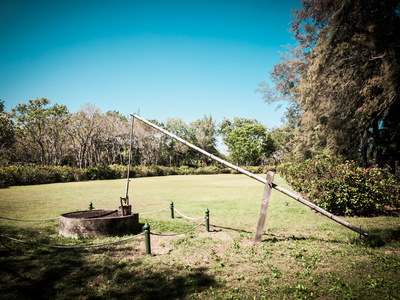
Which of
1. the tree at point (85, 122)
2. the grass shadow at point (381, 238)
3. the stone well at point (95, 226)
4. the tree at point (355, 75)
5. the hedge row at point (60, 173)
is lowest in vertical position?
the grass shadow at point (381, 238)

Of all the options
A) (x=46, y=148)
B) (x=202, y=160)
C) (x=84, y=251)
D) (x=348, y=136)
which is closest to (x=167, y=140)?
(x=202, y=160)

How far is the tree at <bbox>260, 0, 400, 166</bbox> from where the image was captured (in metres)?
8.59

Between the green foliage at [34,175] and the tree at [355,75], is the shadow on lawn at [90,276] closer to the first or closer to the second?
the tree at [355,75]

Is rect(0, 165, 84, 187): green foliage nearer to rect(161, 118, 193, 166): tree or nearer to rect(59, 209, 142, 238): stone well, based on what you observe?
rect(59, 209, 142, 238): stone well

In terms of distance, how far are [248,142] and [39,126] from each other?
5312cm

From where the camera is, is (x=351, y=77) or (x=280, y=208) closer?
(x=351, y=77)

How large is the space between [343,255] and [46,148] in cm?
5899

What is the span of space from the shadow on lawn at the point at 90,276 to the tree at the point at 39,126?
44.5 metres

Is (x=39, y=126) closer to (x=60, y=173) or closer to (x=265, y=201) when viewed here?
(x=60, y=173)

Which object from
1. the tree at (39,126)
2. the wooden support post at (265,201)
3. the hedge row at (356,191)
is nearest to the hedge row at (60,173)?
the tree at (39,126)

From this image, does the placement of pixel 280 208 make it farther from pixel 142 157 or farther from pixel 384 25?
pixel 142 157

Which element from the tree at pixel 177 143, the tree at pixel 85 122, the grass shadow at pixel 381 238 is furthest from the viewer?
the tree at pixel 177 143

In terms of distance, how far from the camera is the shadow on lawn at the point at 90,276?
396cm

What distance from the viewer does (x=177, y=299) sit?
3.77 metres
